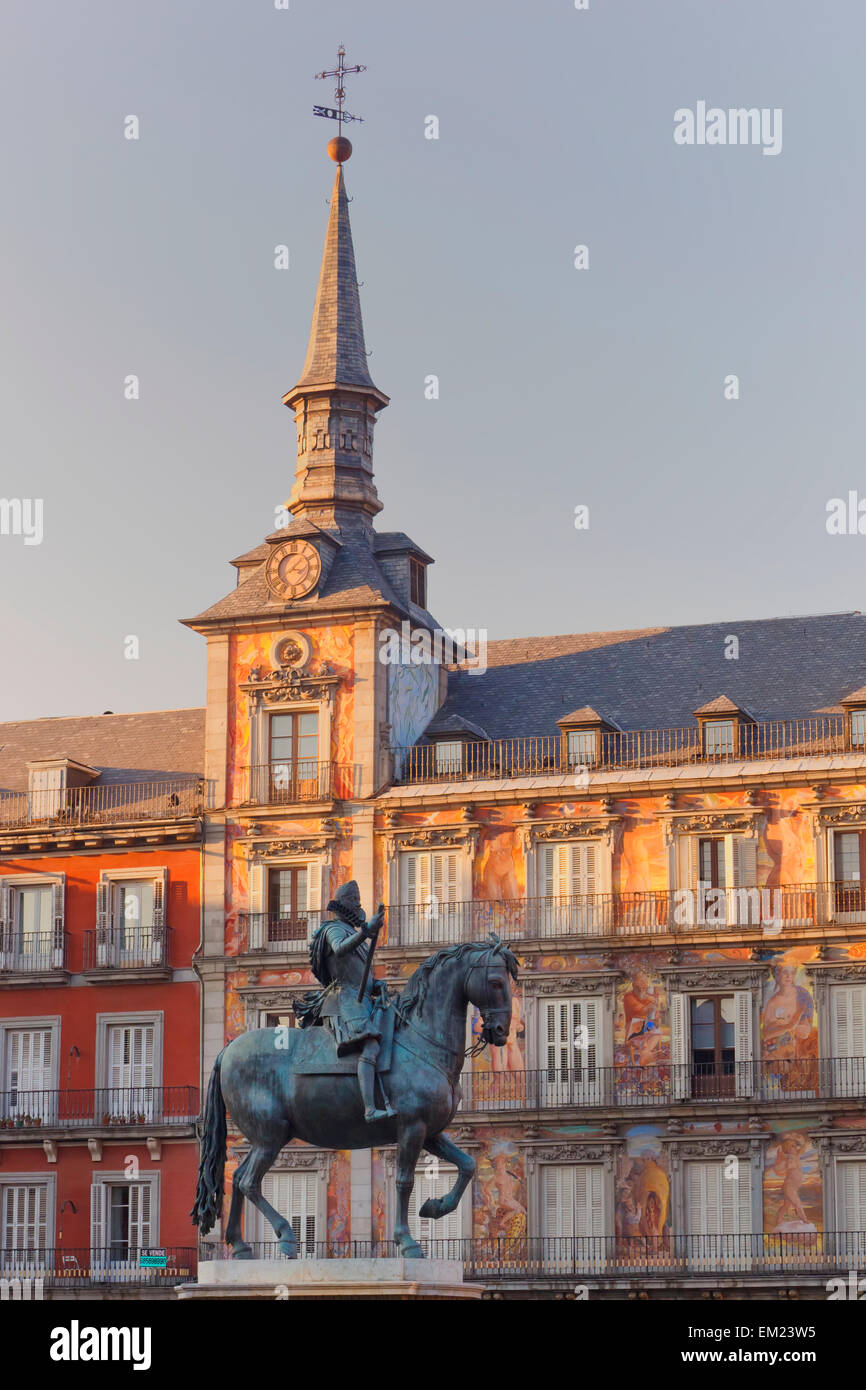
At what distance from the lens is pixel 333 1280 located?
25734mm

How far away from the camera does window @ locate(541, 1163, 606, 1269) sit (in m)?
54.3

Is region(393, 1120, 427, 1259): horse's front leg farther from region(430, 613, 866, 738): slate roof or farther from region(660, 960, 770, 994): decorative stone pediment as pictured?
region(430, 613, 866, 738): slate roof

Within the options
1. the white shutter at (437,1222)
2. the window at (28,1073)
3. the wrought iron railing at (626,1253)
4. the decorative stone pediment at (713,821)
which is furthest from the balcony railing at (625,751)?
the window at (28,1073)

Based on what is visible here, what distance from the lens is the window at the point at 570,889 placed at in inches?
2228

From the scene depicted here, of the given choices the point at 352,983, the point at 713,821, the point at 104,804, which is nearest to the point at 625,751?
the point at 713,821

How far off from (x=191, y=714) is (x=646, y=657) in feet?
44.6

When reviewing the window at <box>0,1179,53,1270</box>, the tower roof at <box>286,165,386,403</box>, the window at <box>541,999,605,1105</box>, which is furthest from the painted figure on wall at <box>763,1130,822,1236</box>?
the tower roof at <box>286,165,386,403</box>

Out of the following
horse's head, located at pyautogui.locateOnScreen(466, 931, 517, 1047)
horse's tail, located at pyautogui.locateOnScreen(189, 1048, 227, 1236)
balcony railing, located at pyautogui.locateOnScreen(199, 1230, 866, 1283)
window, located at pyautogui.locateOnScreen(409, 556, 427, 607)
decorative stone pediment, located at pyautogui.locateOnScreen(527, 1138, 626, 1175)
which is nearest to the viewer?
horse's head, located at pyautogui.locateOnScreen(466, 931, 517, 1047)

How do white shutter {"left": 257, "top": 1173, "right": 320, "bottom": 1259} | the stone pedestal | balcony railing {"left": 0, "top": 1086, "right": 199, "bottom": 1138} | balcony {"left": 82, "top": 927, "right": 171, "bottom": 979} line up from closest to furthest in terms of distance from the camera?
the stone pedestal < white shutter {"left": 257, "top": 1173, "right": 320, "bottom": 1259} < balcony railing {"left": 0, "top": 1086, "right": 199, "bottom": 1138} < balcony {"left": 82, "top": 927, "right": 171, "bottom": 979}

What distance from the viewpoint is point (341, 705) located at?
60094 mm

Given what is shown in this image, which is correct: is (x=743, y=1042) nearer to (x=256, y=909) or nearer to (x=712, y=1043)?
(x=712, y=1043)

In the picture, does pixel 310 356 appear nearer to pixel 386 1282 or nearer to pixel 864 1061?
pixel 864 1061

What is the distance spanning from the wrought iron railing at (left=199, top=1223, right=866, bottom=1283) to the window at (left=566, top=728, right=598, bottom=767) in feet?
38.8
